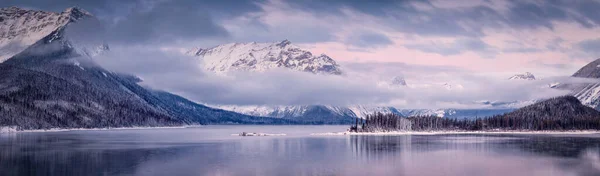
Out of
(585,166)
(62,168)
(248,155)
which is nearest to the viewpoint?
(62,168)

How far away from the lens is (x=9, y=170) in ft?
270

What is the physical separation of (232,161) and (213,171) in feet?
56.5

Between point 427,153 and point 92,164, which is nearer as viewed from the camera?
point 92,164

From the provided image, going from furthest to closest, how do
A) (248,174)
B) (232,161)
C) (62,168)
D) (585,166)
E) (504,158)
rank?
(504,158) → (232,161) → (585,166) → (62,168) → (248,174)

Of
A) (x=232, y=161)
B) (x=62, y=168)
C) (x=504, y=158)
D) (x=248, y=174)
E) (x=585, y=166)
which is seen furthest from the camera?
(x=504, y=158)

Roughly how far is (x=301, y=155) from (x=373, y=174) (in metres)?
38.0

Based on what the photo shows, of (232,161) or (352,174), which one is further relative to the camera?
(232,161)

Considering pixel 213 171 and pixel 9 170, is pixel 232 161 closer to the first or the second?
Answer: pixel 213 171

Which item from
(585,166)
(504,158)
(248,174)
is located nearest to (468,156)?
(504,158)

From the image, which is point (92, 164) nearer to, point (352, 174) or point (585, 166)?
point (352, 174)

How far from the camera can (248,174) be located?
81.8 m

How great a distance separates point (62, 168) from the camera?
87062 mm

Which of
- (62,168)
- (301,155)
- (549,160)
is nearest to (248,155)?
(301,155)

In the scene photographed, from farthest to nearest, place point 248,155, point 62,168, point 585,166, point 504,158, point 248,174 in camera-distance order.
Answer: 1. point 248,155
2. point 504,158
3. point 585,166
4. point 62,168
5. point 248,174
